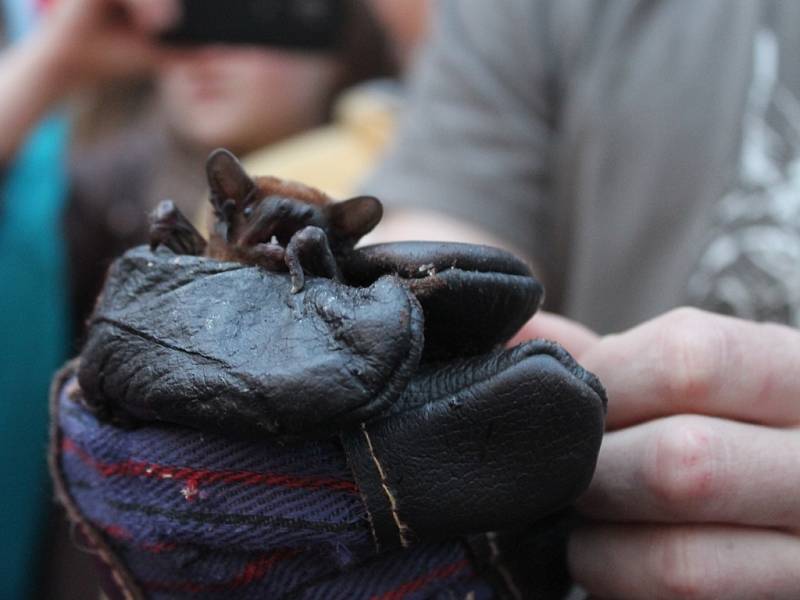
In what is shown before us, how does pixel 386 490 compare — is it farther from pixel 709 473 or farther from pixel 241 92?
pixel 241 92

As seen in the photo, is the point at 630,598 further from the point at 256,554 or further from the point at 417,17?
the point at 417,17

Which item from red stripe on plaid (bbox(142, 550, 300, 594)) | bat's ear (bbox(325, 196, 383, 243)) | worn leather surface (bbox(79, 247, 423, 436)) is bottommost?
red stripe on plaid (bbox(142, 550, 300, 594))

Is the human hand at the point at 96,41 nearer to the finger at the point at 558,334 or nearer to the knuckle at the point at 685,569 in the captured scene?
the finger at the point at 558,334

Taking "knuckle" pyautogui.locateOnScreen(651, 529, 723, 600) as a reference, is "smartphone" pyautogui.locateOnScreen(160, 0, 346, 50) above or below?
above

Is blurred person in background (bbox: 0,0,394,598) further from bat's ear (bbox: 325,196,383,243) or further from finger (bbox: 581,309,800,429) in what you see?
finger (bbox: 581,309,800,429)

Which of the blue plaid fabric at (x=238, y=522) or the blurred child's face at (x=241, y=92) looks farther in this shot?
the blurred child's face at (x=241, y=92)

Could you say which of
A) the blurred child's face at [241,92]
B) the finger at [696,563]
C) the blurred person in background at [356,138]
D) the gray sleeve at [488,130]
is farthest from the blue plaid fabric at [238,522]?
the blurred child's face at [241,92]

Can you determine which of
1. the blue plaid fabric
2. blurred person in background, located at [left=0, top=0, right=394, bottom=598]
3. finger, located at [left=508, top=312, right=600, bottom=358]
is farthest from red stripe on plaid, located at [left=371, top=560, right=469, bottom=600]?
blurred person in background, located at [left=0, top=0, right=394, bottom=598]
